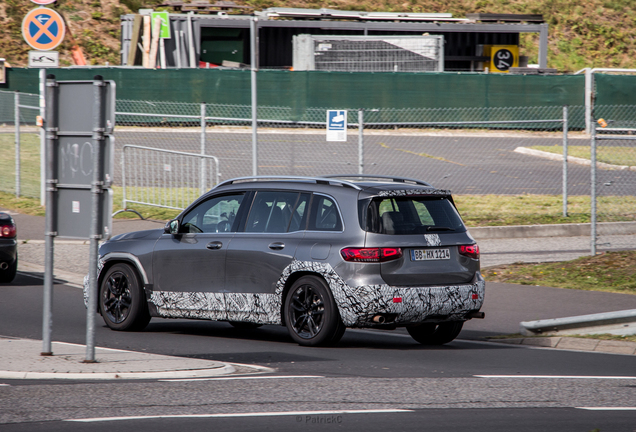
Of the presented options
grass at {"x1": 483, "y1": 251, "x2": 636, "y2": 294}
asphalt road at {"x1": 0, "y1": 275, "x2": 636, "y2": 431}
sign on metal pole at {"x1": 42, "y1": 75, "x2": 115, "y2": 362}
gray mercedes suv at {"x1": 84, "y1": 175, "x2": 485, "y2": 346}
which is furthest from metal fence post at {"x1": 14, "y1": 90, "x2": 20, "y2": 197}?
sign on metal pole at {"x1": 42, "y1": 75, "x2": 115, "y2": 362}

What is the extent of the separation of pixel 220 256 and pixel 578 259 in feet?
22.4

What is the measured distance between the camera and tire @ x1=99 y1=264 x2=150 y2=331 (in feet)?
33.3

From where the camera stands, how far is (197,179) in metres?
19.5

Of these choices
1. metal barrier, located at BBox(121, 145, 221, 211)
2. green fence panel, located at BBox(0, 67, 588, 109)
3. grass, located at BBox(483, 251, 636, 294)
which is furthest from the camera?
green fence panel, located at BBox(0, 67, 588, 109)

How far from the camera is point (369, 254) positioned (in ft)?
28.9

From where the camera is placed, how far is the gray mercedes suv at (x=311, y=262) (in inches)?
348

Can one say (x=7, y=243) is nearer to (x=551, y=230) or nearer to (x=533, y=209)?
(x=551, y=230)

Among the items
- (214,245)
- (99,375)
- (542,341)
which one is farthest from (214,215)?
(542,341)

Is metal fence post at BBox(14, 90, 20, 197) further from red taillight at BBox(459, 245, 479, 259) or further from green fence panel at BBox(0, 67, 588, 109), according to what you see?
red taillight at BBox(459, 245, 479, 259)

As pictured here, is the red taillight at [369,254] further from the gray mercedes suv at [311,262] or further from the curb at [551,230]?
the curb at [551,230]

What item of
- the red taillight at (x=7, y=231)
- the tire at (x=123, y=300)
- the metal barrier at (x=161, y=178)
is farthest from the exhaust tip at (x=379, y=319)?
the metal barrier at (x=161, y=178)

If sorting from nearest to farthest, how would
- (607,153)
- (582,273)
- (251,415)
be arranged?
(251,415) < (582,273) < (607,153)

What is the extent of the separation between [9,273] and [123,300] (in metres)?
3.70

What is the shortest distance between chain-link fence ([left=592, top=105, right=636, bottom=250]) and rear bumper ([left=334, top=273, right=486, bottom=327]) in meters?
6.30
